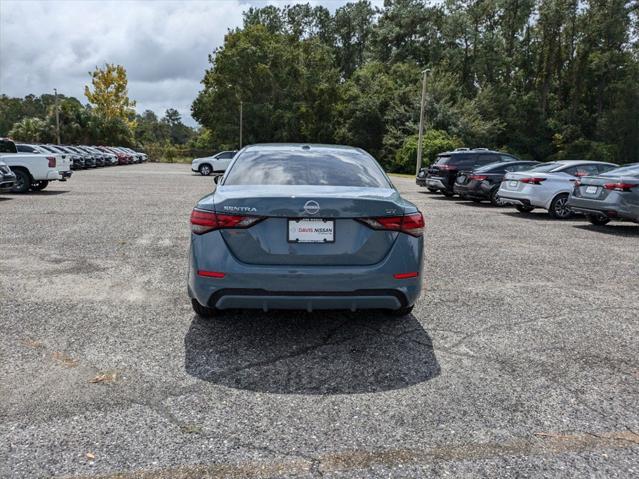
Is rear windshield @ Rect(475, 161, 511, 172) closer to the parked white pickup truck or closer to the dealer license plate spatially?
the dealer license plate

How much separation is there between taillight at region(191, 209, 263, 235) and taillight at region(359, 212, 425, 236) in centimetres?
80

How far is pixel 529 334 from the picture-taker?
4.45 meters

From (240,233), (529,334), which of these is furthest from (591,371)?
(240,233)

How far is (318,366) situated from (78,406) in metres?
1.55

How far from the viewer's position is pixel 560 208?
41.8ft

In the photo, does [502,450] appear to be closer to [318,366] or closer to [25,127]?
[318,366]

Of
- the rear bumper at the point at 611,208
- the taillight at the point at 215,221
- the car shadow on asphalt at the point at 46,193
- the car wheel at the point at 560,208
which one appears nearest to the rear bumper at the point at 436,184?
the car wheel at the point at 560,208

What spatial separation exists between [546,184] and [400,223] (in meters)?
10.3

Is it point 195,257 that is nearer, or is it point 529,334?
point 195,257

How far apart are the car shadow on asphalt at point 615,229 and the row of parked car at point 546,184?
222 mm

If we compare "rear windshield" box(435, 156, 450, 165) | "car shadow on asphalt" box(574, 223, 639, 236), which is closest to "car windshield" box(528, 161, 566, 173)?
"car shadow on asphalt" box(574, 223, 639, 236)

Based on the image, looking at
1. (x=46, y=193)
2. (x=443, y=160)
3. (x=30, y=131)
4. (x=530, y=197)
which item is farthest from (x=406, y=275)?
(x=30, y=131)

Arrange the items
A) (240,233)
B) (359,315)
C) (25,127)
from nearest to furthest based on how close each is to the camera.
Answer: (240,233)
(359,315)
(25,127)

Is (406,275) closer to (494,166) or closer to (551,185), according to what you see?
(551,185)
